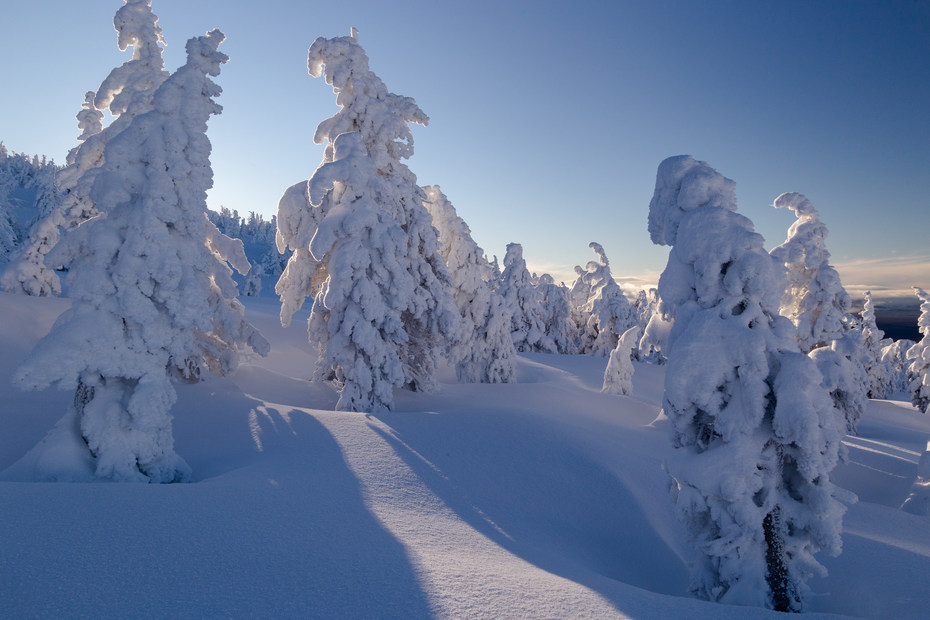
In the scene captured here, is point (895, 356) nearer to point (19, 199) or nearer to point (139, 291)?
point (139, 291)

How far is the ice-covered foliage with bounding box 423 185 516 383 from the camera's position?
17766mm

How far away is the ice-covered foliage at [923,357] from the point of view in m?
23.9

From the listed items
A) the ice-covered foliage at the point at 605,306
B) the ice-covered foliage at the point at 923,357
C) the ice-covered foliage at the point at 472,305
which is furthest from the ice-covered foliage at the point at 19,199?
the ice-covered foliage at the point at 923,357

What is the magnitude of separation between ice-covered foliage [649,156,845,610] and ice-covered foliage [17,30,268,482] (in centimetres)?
706

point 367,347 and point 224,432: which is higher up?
point 367,347

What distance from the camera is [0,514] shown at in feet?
14.4

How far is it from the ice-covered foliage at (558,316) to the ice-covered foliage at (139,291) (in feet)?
108

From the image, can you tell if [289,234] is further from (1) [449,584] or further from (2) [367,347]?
(1) [449,584]

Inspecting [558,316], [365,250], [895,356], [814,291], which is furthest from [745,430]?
[895,356]

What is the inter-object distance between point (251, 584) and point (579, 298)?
129 ft

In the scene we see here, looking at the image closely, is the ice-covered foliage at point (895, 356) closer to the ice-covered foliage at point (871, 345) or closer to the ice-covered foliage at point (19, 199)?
the ice-covered foliage at point (871, 345)

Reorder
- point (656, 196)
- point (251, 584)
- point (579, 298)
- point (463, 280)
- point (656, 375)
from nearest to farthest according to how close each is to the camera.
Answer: point (251, 584) < point (656, 196) < point (463, 280) < point (656, 375) < point (579, 298)


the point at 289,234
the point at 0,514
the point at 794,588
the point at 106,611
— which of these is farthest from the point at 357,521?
the point at 289,234

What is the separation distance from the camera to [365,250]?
1119 centimetres
